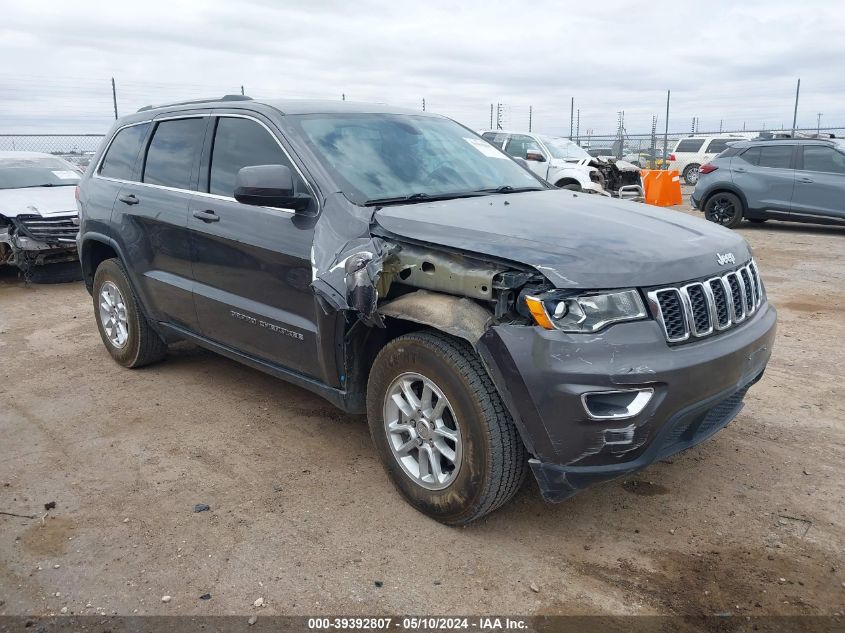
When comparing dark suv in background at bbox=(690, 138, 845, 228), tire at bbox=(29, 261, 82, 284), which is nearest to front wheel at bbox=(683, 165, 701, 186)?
dark suv in background at bbox=(690, 138, 845, 228)

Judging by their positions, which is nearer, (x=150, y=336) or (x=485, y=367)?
(x=485, y=367)

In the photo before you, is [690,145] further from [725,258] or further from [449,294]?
[449,294]

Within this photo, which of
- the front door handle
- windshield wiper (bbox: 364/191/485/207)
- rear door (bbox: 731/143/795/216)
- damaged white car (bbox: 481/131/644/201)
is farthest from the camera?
damaged white car (bbox: 481/131/644/201)

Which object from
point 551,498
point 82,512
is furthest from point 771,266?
point 82,512

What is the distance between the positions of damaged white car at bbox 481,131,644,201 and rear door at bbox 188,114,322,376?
36.9ft

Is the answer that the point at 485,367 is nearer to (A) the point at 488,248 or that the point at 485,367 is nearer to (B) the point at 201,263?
(A) the point at 488,248

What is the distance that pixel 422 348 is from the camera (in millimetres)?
3070

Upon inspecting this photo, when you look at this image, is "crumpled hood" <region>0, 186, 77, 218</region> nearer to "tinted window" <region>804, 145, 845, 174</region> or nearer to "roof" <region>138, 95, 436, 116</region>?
"roof" <region>138, 95, 436, 116</region>

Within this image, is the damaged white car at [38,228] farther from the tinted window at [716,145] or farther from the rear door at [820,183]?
the tinted window at [716,145]

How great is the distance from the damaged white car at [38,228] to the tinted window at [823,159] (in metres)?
11.5

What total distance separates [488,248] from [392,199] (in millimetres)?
844

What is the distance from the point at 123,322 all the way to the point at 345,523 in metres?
2.95

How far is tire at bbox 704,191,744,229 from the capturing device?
1315cm

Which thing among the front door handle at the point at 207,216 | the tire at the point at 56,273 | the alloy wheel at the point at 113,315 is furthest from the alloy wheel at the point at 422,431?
the tire at the point at 56,273
